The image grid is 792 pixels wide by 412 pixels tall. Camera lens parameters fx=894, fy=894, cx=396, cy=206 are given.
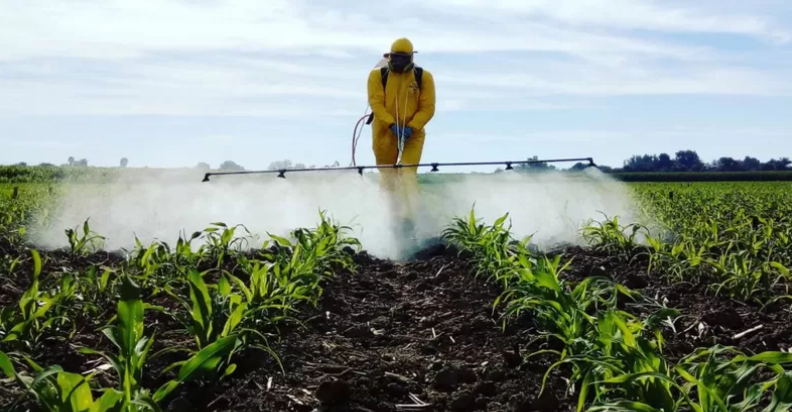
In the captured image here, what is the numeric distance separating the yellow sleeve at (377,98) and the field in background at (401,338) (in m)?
4.40

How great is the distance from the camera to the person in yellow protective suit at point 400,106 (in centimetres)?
1112

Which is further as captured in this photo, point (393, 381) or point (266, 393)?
point (393, 381)

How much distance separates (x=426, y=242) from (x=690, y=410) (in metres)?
6.24

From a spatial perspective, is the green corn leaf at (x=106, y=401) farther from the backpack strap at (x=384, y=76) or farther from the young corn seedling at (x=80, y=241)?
the backpack strap at (x=384, y=76)

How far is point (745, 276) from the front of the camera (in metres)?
5.37

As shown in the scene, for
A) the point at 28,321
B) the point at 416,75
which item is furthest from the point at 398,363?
the point at 416,75

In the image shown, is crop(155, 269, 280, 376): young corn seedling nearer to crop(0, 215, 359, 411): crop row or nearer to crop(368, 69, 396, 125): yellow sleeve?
crop(0, 215, 359, 411): crop row

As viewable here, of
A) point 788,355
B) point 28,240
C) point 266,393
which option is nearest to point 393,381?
point 266,393

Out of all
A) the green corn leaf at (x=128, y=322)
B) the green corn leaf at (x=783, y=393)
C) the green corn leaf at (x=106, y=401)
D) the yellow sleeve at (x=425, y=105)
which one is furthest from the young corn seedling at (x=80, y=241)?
Result: the green corn leaf at (x=783, y=393)

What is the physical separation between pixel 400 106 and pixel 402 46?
749 millimetres

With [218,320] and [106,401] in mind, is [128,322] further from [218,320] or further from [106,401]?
[218,320]

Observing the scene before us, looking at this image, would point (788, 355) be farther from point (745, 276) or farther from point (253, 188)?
point (253, 188)

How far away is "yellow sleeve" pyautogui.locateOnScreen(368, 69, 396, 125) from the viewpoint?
36.7ft

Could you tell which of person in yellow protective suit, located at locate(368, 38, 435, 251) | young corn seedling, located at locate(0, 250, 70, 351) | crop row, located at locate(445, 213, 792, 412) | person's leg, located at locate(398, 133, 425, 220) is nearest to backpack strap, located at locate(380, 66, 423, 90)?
person in yellow protective suit, located at locate(368, 38, 435, 251)
